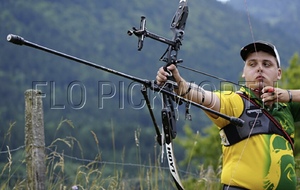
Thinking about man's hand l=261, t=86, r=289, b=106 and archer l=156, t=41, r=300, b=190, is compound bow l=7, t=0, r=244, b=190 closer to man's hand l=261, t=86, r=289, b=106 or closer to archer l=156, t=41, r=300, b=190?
archer l=156, t=41, r=300, b=190

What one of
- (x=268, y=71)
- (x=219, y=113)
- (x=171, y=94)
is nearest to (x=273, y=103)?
(x=268, y=71)

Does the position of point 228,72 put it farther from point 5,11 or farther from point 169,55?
point 169,55

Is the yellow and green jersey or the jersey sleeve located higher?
the jersey sleeve

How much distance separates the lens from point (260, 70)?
321cm

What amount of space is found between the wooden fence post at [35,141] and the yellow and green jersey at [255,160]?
1.58 meters

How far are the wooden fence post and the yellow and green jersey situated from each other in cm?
158

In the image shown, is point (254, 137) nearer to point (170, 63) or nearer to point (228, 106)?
point (228, 106)

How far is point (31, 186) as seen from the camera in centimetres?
416

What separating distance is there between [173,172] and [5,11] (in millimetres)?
74591

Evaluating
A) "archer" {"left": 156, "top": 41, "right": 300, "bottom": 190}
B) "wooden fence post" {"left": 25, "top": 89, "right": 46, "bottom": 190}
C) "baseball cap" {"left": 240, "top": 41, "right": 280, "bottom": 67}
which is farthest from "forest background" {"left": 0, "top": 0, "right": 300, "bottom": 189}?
"archer" {"left": 156, "top": 41, "right": 300, "bottom": 190}

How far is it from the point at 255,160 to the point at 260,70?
481 mm

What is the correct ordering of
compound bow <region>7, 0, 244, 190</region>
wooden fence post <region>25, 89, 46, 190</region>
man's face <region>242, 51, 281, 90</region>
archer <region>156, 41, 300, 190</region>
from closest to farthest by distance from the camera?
compound bow <region>7, 0, 244, 190</region> < archer <region>156, 41, 300, 190</region> < man's face <region>242, 51, 281, 90</region> < wooden fence post <region>25, 89, 46, 190</region>

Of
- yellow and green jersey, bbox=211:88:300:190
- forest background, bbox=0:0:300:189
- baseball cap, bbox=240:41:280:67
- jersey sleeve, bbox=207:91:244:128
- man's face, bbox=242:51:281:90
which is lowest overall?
yellow and green jersey, bbox=211:88:300:190

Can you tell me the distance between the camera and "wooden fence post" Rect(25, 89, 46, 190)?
4.20m
